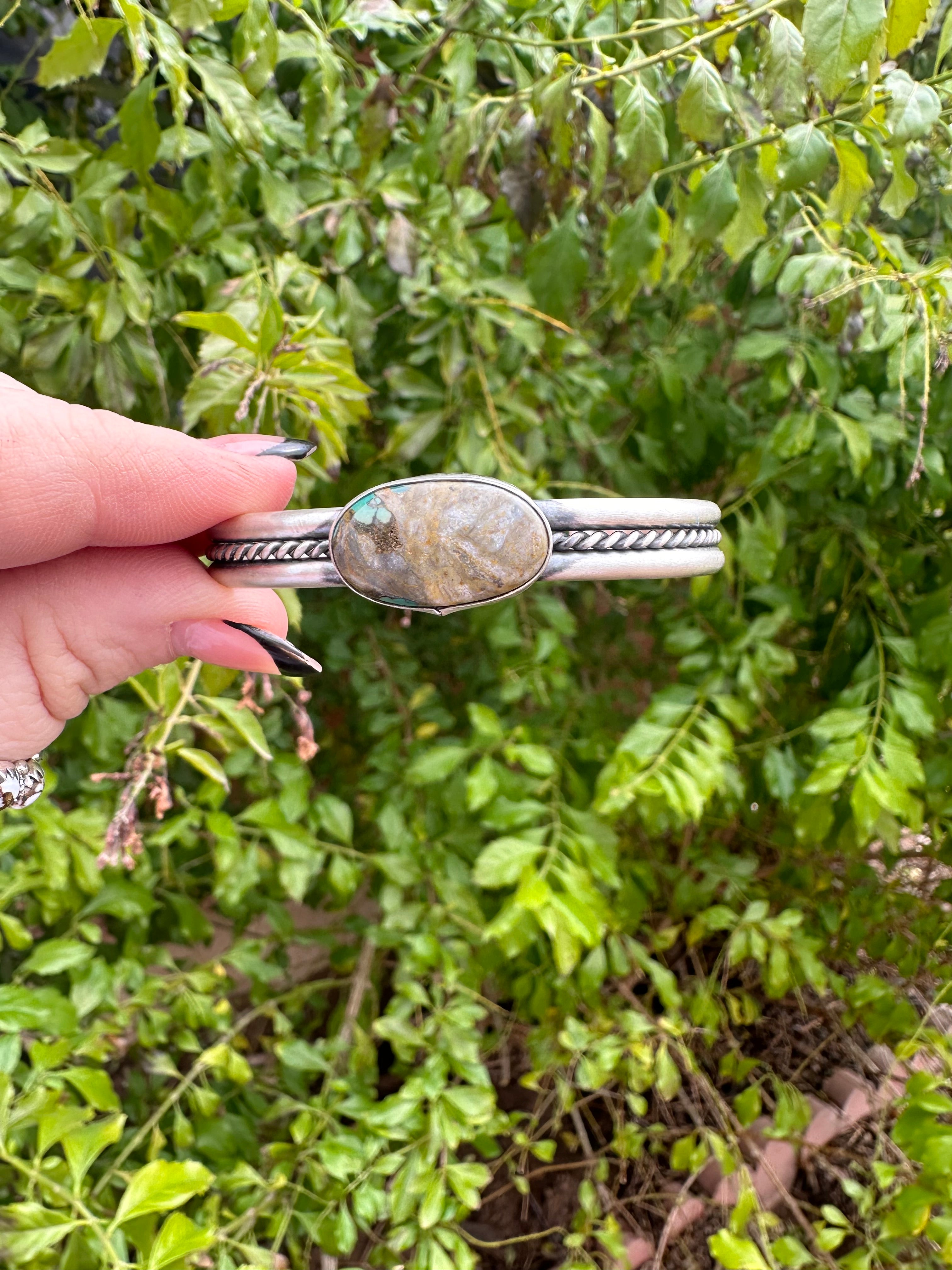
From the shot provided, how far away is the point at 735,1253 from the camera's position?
862 millimetres

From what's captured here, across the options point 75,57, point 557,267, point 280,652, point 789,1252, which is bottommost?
point 789,1252

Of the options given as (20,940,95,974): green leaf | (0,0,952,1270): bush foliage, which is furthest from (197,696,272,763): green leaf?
(20,940,95,974): green leaf

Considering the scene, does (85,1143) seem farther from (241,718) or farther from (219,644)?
(219,644)

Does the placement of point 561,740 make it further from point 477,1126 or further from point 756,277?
point 756,277

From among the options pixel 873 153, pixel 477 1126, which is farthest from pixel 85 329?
pixel 477 1126

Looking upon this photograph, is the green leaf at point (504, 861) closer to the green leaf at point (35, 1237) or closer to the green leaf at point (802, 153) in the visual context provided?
the green leaf at point (35, 1237)

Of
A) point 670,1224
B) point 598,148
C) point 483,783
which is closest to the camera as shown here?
point 598,148

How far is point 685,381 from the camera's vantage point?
1.18 m

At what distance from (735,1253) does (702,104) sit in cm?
115

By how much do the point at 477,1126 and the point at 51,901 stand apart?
0.63m

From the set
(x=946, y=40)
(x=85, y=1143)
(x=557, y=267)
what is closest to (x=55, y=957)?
(x=85, y=1143)

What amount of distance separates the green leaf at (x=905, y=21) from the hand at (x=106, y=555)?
0.50 meters

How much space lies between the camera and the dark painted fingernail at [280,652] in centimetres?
55

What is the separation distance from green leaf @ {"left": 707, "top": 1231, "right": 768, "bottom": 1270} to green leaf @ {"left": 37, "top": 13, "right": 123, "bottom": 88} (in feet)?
4.34
